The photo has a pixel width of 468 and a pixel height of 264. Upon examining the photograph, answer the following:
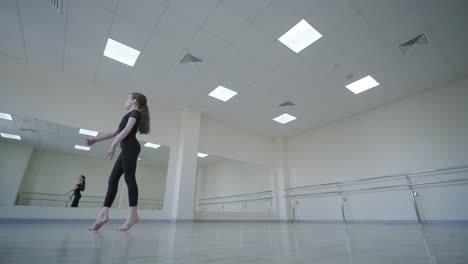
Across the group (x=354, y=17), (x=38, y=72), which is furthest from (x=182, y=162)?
(x=354, y=17)

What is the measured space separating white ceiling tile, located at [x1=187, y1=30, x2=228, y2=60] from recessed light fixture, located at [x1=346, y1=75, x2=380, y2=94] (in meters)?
2.74

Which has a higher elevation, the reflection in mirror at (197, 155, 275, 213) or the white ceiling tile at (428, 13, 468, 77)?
the white ceiling tile at (428, 13, 468, 77)

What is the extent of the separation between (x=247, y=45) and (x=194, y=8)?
96 cm

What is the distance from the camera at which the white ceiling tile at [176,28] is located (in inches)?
112

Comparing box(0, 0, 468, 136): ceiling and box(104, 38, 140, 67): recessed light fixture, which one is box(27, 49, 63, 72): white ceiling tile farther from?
box(104, 38, 140, 67): recessed light fixture

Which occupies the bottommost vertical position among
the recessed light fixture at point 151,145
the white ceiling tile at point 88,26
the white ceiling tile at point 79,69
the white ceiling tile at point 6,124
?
the white ceiling tile at point 6,124

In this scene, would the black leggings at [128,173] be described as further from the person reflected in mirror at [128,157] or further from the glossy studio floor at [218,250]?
the glossy studio floor at [218,250]

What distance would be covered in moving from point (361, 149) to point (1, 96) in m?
6.97

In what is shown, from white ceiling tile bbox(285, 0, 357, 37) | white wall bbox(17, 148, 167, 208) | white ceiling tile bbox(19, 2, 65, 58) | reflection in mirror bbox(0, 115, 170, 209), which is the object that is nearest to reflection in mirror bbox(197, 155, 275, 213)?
white wall bbox(17, 148, 167, 208)

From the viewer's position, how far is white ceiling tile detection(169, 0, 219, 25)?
2.63 metres

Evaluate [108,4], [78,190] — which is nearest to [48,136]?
[78,190]

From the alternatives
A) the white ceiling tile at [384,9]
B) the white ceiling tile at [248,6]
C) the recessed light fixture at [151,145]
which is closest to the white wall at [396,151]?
the white ceiling tile at [384,9]

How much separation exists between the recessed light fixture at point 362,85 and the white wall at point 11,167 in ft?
19.9

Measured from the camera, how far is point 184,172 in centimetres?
450
